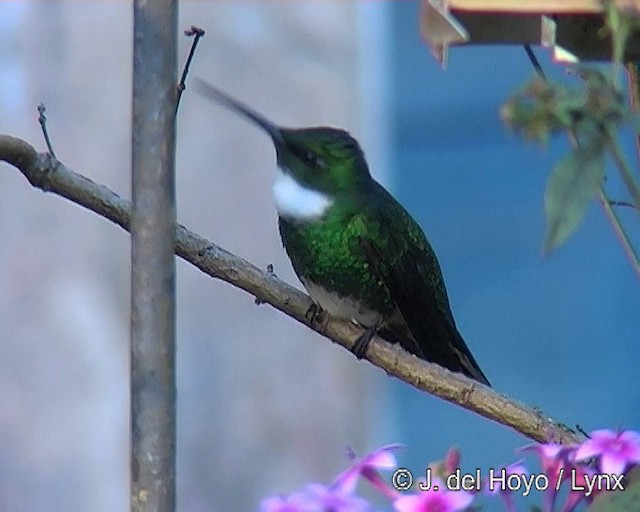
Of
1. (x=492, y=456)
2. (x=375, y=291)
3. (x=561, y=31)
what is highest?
(x=561, y=31)

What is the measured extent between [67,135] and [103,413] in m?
0.66

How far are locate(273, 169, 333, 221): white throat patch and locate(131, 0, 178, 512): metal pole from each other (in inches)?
31.3

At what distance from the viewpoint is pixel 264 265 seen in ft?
10.8

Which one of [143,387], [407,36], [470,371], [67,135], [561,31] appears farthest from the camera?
[407,36]

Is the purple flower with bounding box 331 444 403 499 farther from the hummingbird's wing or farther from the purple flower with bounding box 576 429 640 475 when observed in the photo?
the hummingbird's wing

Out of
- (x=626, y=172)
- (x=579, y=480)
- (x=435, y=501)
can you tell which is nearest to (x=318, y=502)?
(x=435, y=501)

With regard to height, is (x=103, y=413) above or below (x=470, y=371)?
below

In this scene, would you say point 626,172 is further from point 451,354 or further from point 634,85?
point 451,354

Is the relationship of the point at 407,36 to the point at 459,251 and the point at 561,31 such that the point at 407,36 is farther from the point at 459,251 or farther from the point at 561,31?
the point at 561,31

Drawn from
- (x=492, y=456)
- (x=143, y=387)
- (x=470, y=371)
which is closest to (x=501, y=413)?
(x=143, y=387)

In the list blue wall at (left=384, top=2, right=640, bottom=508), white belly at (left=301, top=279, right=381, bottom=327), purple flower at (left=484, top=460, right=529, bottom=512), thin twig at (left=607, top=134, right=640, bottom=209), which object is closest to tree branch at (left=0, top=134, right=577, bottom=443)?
purple flower at (left=484, top=460, right=529, bottom=512)

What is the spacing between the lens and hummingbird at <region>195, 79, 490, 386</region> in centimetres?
186

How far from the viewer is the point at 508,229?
349 centimetres

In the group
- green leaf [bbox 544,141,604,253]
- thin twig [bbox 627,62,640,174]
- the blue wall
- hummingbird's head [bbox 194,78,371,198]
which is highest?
thin twig [bbox 627,62,640,174]
